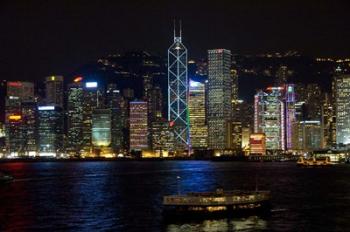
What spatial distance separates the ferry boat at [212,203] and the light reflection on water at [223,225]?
219 cm

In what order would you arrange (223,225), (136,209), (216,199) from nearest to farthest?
1. (223,225)
2. (216,199)
3. (136,209)

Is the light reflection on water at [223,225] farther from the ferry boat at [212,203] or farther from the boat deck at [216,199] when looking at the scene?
the boat deck at [216,199]

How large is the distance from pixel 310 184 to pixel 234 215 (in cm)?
5214

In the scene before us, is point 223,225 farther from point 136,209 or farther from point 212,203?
point 136,209

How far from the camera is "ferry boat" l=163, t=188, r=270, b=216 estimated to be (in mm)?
65250

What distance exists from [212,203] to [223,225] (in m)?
5.56

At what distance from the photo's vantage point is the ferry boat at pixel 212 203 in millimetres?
65250

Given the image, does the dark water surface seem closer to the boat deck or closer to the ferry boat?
the ferry boat

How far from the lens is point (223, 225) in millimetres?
61250

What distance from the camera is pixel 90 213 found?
7306cm

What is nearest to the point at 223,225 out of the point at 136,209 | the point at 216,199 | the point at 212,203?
the point at 212,203

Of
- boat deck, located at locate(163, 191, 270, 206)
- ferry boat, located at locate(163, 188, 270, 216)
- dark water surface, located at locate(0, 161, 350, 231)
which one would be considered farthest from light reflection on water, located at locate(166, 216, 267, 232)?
boat deck, located at locate(163, 191, 270, 206)

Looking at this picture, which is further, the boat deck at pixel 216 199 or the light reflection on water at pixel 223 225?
the boat deck at pixel 216 199

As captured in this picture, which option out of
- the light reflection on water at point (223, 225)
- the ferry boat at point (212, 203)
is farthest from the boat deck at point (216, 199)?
the light reflection on water at point (223, 225)
